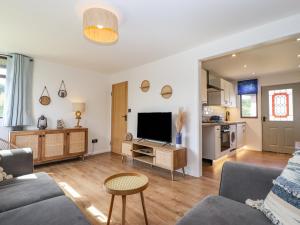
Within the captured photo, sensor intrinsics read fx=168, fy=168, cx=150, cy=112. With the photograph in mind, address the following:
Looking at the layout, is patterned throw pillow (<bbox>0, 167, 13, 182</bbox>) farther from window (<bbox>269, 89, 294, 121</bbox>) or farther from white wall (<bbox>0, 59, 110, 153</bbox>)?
window (<bbox>269, 89, 294, 121</bbox>)

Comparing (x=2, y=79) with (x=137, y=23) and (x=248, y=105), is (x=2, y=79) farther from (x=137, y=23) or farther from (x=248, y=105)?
(x=248, y=105)

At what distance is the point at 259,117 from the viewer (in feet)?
17.7

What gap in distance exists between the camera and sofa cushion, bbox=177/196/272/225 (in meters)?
1.08

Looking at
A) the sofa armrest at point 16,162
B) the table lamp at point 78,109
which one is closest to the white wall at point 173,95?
the table lamp at point 78,109

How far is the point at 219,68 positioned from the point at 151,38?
2.49 metres

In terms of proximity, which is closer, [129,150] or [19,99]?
[19,99]

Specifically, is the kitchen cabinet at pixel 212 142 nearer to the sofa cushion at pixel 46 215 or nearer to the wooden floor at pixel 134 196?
the wooden floor at pixel 134 196

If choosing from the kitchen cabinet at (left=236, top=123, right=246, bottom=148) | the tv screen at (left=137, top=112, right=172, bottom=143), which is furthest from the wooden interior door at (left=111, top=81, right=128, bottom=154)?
the kitchen cabinet at (left=236, top=123, right=246, bottom=148)

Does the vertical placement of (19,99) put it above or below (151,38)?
below

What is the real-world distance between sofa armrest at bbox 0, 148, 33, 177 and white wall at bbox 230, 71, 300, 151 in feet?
19.5

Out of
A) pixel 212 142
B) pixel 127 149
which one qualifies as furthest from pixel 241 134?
pixel 127 149

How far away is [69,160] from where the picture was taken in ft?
13.5

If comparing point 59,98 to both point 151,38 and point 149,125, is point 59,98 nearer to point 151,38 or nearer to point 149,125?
point 149,125

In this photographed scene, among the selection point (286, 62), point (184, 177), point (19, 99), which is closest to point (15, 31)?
point (19, 99)
